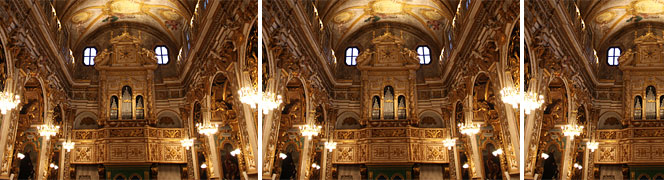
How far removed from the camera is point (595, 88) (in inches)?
496

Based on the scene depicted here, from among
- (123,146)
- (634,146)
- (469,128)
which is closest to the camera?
(634,146)

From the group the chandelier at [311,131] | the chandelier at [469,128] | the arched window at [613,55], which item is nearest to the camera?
the arched window at [613,55]

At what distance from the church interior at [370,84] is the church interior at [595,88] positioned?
0.54m

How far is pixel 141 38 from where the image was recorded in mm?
16391

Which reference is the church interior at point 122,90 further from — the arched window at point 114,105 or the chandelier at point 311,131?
the chandelier at point 311,131

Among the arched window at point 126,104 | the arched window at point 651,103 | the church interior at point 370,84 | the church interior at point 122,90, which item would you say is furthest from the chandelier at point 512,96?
the arched window at point 126,104

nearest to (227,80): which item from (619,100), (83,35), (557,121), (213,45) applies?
(213,45)

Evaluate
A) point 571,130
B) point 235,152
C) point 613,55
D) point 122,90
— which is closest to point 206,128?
point 235,152

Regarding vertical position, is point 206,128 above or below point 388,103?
below

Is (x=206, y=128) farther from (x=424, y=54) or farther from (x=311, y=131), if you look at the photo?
(x=424, y=54)

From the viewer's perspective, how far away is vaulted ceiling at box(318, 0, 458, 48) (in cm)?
1522

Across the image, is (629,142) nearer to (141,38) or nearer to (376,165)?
(376,165)

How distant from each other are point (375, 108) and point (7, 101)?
22.2ft

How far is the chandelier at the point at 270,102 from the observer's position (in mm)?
13586
